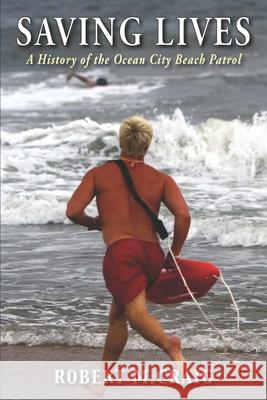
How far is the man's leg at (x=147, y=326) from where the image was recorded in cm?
590

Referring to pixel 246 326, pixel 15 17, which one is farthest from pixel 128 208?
pixel 15 17

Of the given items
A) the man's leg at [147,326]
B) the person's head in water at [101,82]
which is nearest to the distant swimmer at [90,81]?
the person's head in water at [101,82]

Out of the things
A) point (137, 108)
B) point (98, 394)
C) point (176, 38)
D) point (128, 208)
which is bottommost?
point (98, 394)

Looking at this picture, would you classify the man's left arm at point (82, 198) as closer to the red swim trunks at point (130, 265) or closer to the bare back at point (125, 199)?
the bare back at point (125, 199)

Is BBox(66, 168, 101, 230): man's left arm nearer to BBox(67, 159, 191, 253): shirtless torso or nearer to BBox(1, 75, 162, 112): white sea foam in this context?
BBox(67, 159, 191, 253): shirtless torso

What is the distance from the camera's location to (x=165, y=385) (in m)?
6.11

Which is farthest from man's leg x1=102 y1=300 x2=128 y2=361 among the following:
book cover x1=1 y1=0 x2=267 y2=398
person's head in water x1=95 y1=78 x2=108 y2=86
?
person's head in water x1=95 y1=78 x2=108 y2=86

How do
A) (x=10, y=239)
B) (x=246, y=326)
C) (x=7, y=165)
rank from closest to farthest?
1. (x=246, y=326)
2. (x=10, y=239)
3. (x=7, y=165)

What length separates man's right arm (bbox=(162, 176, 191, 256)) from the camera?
19.4ft

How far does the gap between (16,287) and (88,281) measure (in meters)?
0.62

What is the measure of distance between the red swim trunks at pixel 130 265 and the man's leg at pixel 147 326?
0.13 feet

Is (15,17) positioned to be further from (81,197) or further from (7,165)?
(81,197)

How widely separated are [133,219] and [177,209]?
0.24m

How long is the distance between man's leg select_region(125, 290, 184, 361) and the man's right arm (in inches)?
13.9
